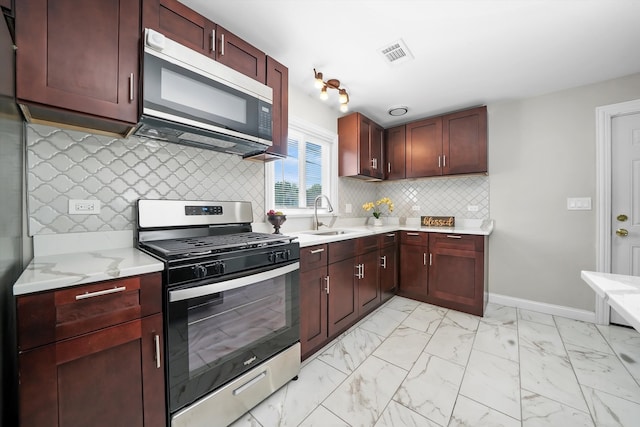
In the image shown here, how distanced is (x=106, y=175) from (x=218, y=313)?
1.07m

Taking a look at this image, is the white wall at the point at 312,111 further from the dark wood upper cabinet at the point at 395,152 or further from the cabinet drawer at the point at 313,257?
the cabinet drawer at the point at 313,257

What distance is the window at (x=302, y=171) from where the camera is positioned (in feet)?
8.15

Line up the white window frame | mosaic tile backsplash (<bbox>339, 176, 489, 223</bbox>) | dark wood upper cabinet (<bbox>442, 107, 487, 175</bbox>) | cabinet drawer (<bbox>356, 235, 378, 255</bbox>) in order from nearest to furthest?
the white window frame → cabinet drawer (<bbox>356, 235, 378, 255</bbox>) → dark wood upper cabinet (<bbox>442, 107, 487, 175</bbox>) → mosaic tile backsplash (<bbox>339, 176, 489, 223</bbox>)

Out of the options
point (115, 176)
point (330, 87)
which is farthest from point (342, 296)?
point (330, 87)

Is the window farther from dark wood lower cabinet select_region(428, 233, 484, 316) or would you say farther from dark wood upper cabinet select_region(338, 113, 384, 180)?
dark wood lower cabinet select_region(428, 233, 484, 316)

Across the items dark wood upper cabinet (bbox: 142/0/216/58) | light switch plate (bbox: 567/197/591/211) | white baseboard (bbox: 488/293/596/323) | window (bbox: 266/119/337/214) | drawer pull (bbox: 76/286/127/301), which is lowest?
white baseboard (bbox: 488/293/596/323)

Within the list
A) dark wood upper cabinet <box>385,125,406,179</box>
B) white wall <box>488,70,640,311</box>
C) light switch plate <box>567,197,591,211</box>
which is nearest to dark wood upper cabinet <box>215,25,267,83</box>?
dark wood upper cabinet <box>385,125,406,179</box>

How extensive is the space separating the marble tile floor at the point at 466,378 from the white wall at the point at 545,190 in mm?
534

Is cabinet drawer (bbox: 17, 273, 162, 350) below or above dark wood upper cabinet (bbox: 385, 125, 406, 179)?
below

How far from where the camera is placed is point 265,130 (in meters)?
1.74

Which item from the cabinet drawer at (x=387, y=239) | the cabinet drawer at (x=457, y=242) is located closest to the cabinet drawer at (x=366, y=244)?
the cabinet drawer at (x=387, y=239)

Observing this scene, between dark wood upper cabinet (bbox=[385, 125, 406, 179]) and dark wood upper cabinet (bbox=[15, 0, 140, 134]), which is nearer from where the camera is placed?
dark wood upper cabinet (bbox=[15, 0, 140, 134])

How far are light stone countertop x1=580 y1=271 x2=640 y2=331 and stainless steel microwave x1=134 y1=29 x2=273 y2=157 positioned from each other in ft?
6.10

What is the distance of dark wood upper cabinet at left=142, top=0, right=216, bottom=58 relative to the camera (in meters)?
1.29
